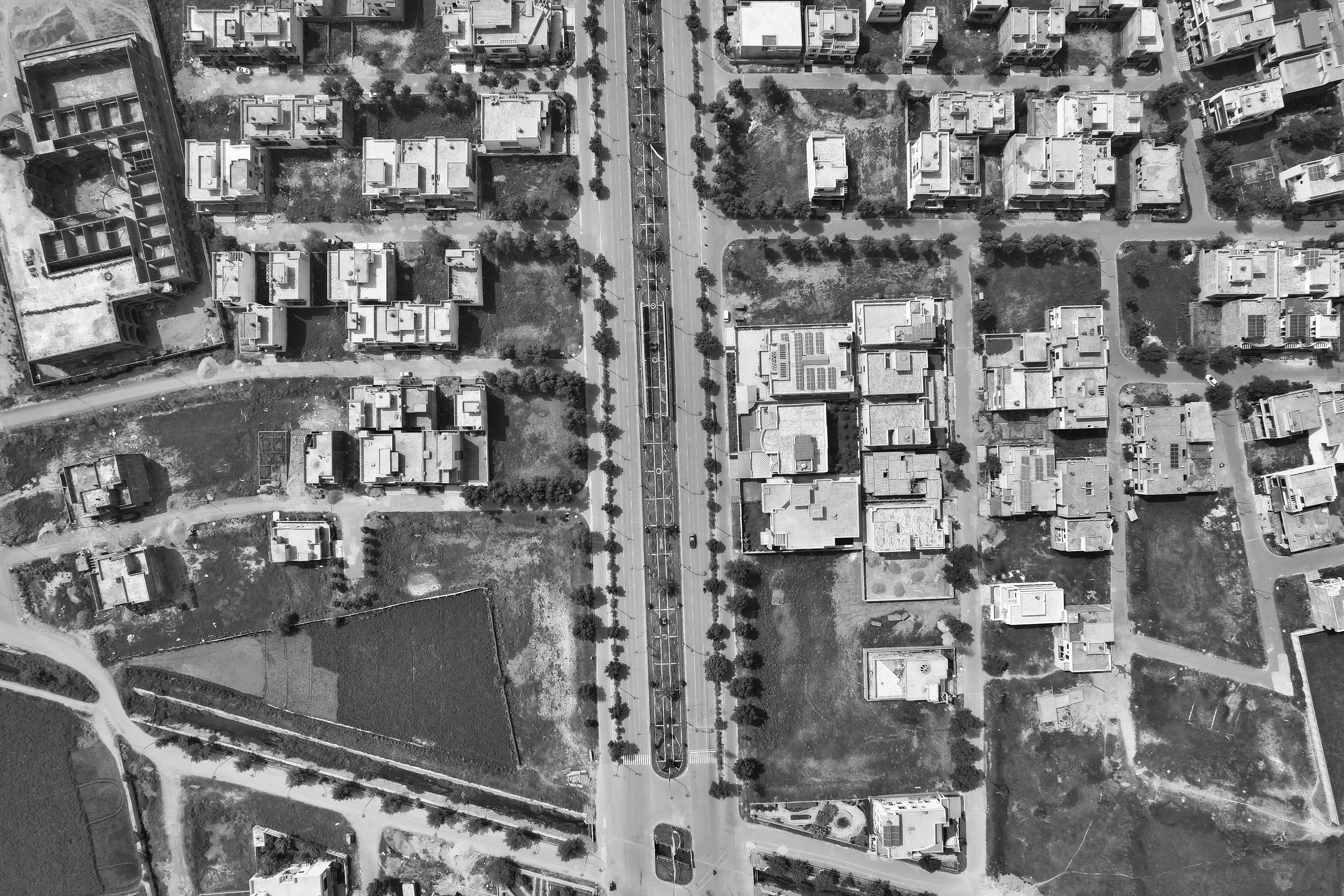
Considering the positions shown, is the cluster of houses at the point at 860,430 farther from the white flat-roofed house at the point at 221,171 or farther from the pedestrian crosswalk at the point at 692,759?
the white flat-roofed house at the point at 221,171

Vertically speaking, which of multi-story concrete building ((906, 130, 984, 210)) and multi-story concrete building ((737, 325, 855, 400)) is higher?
multi-story concrete building ((906, 130, 984, 210))

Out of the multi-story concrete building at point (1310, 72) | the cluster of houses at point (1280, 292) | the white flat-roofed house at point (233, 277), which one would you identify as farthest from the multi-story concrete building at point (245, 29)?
the multi-story concrete building at point (1310, 72)

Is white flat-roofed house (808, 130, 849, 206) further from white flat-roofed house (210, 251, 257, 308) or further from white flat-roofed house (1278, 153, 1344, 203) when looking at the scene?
white flat-roofed house (210, 251, 257, 308)

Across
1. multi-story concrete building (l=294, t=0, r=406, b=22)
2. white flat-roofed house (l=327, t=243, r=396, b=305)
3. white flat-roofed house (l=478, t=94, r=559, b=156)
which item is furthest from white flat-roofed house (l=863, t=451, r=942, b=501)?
multi-story concrete building (l=294, t=0, r=406, b=22)

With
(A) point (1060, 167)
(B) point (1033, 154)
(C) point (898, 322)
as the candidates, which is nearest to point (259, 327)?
(C) point (898, 322)

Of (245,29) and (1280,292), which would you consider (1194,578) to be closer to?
(1280,292)

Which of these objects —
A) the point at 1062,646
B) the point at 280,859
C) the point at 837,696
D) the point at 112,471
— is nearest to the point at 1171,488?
the point at 1062,646

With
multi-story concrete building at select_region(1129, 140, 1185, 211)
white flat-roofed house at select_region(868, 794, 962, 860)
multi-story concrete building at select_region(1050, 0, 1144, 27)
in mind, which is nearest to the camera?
white flat-roofed house at select_region(868, 794, 962, 860)
